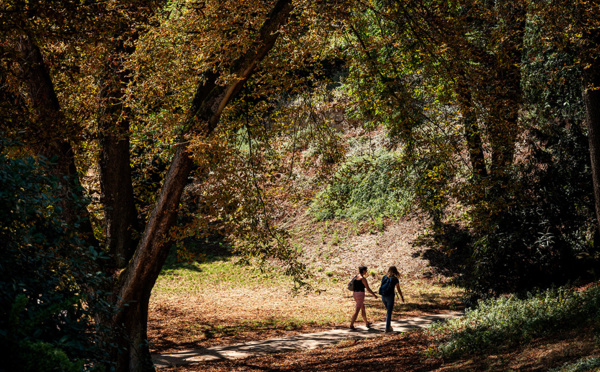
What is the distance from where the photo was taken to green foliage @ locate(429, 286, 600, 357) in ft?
27.3

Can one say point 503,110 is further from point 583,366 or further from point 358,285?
point 358,285

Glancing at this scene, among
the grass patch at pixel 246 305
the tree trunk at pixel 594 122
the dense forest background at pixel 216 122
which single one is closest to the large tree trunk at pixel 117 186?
the dense forest background at pixel 216 122

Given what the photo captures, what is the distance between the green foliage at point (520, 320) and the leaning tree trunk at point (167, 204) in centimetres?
540

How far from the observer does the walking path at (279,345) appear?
11500mm

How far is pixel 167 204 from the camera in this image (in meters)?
8.42

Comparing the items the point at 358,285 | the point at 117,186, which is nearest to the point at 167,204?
the point at 117,186

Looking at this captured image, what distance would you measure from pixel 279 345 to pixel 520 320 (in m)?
5.79

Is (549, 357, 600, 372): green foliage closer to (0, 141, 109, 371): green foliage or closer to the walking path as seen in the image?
(0, 141, 109, 371): green foliage

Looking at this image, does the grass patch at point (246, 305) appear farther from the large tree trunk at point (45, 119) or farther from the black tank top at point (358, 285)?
the large tree trunk at point (45, 119)

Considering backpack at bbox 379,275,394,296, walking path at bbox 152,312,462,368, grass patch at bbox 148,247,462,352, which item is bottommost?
walking path at bbox 152,312,462,368

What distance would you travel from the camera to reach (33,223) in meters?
3.71

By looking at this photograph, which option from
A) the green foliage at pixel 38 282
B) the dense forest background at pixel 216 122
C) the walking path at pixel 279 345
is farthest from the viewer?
the walking path at pixel 279 345

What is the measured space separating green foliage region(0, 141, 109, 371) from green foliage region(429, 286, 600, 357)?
23.1 feet

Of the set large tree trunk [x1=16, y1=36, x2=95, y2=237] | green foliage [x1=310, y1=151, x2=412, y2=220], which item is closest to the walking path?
large tree trunk [x1=16, y1=36, x2=95, y2=237]
